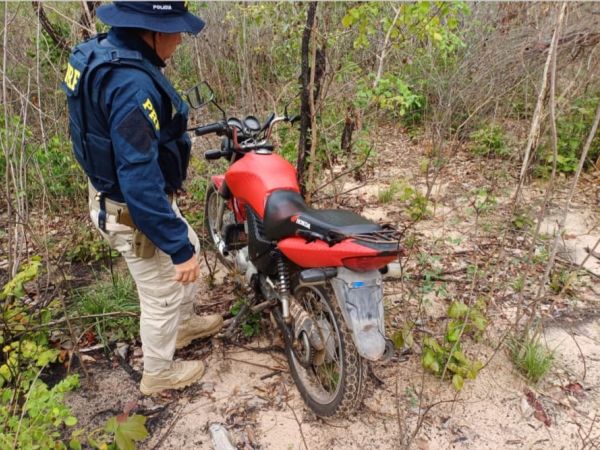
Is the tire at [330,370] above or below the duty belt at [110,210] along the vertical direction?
below

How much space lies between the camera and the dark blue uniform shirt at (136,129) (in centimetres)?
178

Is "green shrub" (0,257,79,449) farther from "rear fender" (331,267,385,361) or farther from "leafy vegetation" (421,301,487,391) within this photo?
"leafy vegetation" (421,301,487,391)

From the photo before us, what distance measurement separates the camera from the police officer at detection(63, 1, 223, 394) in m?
1.80

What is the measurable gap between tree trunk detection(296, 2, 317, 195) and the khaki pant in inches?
55.7

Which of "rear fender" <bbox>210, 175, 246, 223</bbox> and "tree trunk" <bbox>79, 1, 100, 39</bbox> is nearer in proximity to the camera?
"rear fender" <bbox>210, 175, 246, 223</bbox>

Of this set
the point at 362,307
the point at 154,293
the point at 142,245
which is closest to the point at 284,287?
the point at 362,307

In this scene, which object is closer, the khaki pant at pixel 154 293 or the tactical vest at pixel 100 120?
the tactical vest at pixel 100 120

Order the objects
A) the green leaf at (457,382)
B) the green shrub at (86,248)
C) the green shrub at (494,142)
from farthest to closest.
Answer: the green shrub at (494,142), the green shrub at (86,248), the green leaf at (457,382)

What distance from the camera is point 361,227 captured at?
2080 millimetres

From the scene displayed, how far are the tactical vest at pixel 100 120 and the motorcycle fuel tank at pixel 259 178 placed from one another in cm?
55

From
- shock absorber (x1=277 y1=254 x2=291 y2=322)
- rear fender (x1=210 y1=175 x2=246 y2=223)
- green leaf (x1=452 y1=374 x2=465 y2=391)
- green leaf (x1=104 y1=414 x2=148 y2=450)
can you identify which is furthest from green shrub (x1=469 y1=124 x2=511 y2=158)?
green leaf (x1=104 y1=414 x2=148 y2=450)

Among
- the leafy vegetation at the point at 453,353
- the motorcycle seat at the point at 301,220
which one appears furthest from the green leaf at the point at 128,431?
the leafy vegetation at the point at 453,353

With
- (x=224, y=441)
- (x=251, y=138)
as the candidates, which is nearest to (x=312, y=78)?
(x=251, y=138)

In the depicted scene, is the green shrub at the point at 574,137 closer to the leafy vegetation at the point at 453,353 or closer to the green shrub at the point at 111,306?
the leafy vegetation at the point at 453,353
